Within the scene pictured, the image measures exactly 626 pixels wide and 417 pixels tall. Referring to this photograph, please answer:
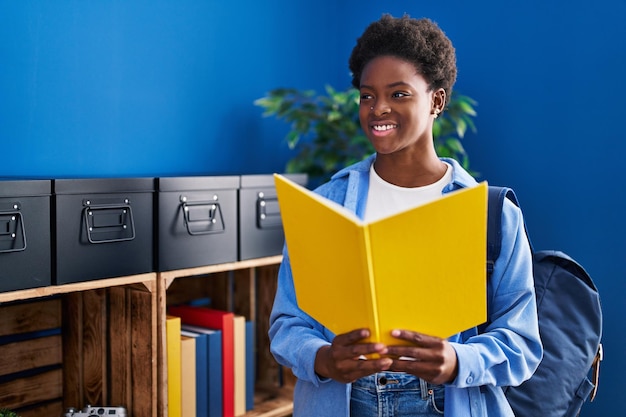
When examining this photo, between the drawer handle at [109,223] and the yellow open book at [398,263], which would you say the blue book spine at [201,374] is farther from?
the yellow open book at [398,263]

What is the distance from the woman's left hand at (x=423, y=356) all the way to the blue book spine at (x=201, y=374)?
1143 millimetres

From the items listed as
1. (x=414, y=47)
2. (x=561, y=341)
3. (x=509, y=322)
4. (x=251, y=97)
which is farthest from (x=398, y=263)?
(x=251, y=97)

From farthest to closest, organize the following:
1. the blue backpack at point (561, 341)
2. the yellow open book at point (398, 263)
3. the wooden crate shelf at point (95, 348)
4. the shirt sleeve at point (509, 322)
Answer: the wooden crate shelf at point (95, 348)
the blue backpack at point (561, 341)
the shirt sleeve at point (509, 322)
the yellow open book at point (398, 263)

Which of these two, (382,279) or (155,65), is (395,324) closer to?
(382,279)

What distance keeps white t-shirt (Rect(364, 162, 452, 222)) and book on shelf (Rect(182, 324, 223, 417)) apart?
1.00 metres

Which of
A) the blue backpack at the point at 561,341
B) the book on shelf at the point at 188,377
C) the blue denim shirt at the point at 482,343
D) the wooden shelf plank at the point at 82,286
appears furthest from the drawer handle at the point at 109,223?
the blue backpack at the point at 561,341

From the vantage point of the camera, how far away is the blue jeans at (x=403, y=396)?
1.14 meters

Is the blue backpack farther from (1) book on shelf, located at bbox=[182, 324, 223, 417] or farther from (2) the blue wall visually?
(1) book on shelf, located at bbox=[182, 324, 223, 417]

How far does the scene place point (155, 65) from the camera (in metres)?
2.31

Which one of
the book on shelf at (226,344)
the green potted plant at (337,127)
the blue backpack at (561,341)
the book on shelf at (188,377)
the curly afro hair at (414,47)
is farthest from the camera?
the green potted plant at (337,127)

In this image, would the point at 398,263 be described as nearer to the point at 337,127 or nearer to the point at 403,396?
the point at 403,396

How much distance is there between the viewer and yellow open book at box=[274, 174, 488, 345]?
0.92m

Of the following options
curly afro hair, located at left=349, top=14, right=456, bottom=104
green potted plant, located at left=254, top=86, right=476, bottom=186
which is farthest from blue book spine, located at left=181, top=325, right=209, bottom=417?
curly afro hair, located at left=349, top=14, right=456, bottom=104

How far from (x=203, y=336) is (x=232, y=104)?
3.06 ft
